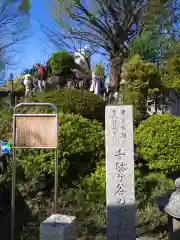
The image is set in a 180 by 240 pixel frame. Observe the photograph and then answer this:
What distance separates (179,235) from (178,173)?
286cm

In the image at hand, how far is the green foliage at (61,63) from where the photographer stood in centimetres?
1509

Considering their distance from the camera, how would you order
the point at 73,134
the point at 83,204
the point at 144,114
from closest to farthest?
the point at 83,204 → the point at 73,134 → the point at 144,114

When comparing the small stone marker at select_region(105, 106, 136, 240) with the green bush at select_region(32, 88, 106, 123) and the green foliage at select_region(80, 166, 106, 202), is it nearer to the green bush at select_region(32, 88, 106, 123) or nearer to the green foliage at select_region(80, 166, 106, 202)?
the green foliage at select_region(80, 166, 106, 202)

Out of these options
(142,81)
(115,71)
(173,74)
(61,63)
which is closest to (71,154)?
(142,81)

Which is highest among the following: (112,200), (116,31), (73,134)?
(116,31)

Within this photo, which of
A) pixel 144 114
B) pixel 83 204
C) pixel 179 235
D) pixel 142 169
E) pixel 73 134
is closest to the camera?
pixel 179 235

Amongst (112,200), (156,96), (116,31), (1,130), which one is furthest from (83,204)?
(116,31)

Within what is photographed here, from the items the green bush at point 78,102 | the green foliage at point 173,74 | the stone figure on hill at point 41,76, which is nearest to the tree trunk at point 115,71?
the stone figure on hill at point 41,76

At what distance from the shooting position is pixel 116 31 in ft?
62.4

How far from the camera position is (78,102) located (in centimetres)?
824

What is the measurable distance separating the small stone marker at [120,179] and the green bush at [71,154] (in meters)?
2.01

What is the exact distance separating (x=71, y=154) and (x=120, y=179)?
87.5 inches

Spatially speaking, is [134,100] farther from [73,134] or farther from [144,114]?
[73,134]

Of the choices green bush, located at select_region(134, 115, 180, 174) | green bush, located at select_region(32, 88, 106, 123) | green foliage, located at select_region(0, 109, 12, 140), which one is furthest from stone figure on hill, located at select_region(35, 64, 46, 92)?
green bush, located at select_region(134, 115, 180, 174)
